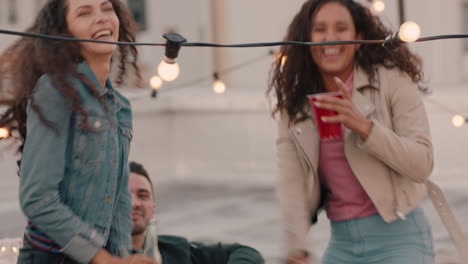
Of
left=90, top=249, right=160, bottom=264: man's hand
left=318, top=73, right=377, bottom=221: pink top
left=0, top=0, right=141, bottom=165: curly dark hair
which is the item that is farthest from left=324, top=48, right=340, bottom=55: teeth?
left=90, top=249, right=160, bottom=264: man's hand

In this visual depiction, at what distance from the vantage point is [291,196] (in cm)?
231

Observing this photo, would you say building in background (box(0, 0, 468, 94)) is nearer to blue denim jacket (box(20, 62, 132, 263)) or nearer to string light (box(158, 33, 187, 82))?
string light (box(158, 33, 187, 82))

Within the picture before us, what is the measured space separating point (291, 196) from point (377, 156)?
317mm

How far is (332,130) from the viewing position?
2188 mm

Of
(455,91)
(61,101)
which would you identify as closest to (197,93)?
(455,91)

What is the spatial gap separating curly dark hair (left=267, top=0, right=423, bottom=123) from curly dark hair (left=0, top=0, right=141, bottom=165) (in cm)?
65

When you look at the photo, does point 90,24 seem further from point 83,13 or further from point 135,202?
point 135,202

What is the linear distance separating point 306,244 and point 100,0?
92cm

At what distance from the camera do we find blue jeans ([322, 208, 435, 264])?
2.20 m

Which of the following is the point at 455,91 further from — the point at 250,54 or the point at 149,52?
the point at 149,52

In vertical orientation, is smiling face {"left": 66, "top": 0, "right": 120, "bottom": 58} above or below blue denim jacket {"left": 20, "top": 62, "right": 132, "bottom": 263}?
above

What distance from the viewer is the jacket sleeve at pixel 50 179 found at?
63.6 inches

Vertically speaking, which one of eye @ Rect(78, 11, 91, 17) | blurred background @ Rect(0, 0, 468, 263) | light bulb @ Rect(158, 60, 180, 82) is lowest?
blurred background @ Rect(0, 0, 468, 263)

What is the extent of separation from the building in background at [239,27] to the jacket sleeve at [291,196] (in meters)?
5.71
